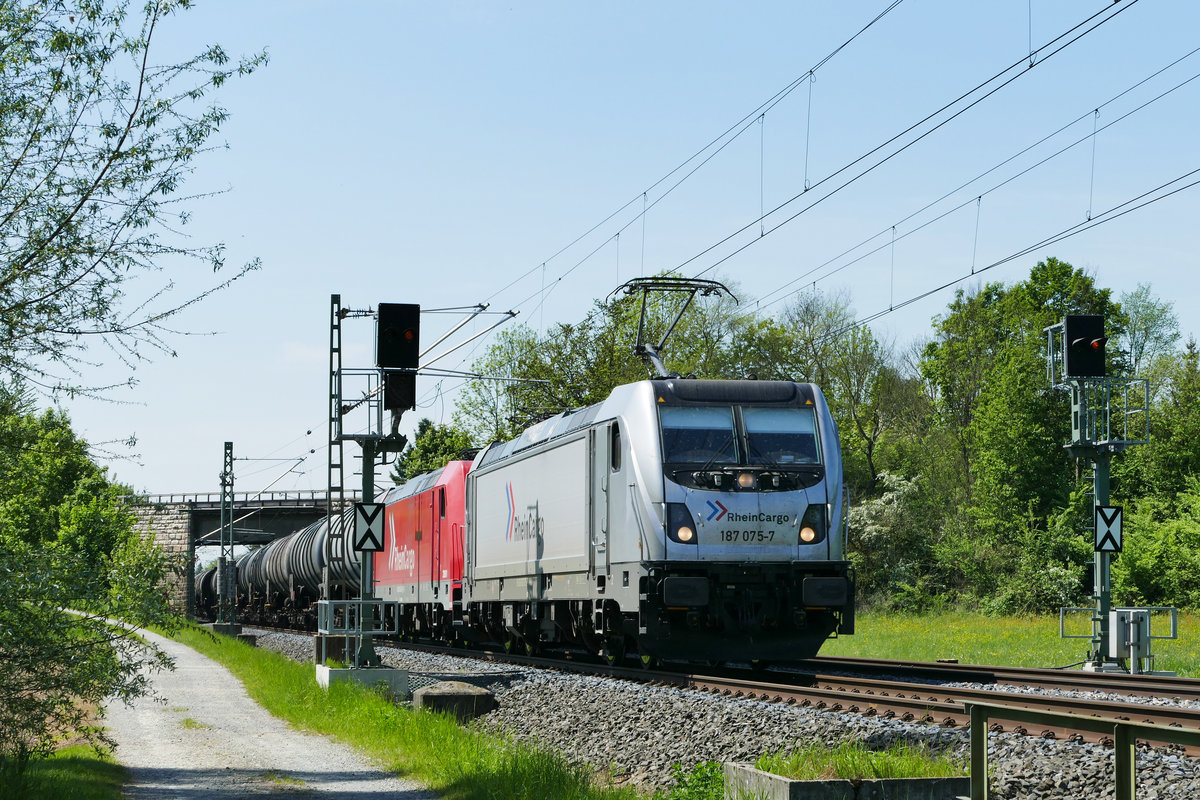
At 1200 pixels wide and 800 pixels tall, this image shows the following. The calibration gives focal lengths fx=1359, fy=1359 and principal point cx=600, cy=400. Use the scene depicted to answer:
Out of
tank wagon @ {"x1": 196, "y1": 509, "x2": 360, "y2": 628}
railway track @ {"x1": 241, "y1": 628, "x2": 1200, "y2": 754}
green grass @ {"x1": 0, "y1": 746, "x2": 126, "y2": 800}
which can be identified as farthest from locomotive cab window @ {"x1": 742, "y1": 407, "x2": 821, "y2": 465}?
tank wagon @ {"x1": 196, "y1": 509, "x2": 360, "y2": 628}

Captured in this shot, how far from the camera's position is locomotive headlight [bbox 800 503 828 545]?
54.5 ft

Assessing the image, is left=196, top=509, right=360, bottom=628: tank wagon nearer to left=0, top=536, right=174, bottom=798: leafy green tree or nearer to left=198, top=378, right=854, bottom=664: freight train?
left=198, top=378, right=854, bottom=664: freight train

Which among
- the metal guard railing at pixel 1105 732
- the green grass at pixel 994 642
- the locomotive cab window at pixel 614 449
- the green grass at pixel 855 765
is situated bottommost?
the green grass at pixel 994 642

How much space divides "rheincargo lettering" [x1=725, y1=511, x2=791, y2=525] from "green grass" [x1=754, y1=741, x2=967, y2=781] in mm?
7381

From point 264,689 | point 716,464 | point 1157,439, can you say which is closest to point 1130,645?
point 716,464

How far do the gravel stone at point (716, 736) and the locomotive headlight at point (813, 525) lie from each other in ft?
8.43

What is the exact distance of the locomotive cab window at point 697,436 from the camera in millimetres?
16516

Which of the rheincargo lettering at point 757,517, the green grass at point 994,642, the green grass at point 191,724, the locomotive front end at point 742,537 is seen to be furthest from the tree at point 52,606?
the green grass at point 994,642

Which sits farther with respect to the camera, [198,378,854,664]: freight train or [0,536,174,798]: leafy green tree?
[198,378,854,664]: freight train

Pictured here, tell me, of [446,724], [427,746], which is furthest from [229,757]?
[446,724]

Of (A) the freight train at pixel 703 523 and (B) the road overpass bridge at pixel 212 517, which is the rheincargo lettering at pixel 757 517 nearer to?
(A) the freight train at pixel 703 523

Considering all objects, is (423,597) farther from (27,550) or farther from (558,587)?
(27,550)

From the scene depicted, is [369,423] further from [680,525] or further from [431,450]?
[431,450]

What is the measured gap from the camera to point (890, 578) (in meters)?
52.8
